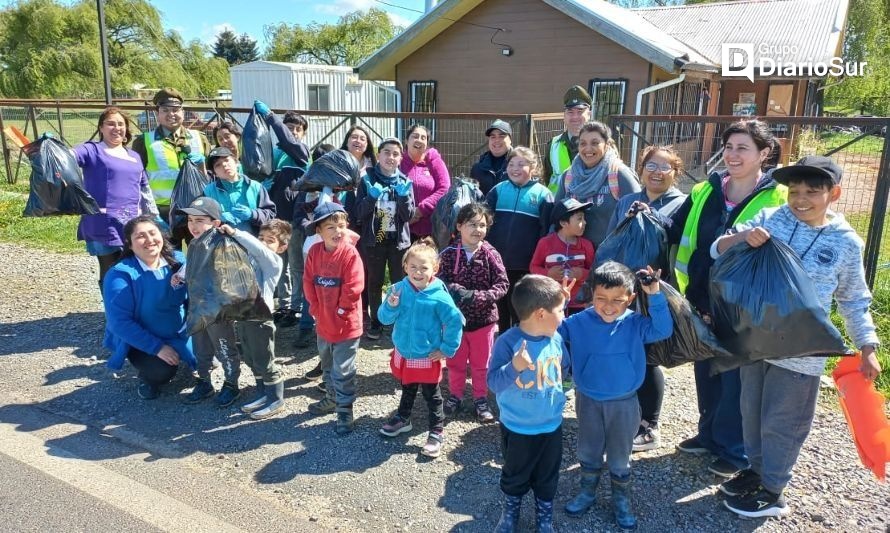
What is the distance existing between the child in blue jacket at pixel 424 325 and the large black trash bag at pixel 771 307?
144cm

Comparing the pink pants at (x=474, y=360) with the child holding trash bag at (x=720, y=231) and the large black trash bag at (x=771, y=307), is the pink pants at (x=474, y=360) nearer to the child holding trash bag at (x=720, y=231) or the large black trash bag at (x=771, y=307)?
the child holding trash bag at (x=720, y=231)

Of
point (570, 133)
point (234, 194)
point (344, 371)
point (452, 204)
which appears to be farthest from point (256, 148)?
point (570, 133)

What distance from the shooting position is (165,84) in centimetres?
3141

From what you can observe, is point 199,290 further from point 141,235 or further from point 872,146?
point 872,146

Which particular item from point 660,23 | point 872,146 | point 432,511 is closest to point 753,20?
point 660,23

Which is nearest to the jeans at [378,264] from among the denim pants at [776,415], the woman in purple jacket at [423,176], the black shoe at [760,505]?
the woman in purple jacket at [423,176]

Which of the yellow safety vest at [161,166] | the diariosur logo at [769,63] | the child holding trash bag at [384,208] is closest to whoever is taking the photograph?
the child holding trash bag at [384,208]

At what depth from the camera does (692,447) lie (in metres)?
3.47

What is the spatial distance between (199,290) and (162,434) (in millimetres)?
924

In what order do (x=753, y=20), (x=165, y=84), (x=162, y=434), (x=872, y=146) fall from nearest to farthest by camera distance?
(x=162, y=434)
(x=872, y=146)
(x=753, y=20)
(x=165, y=84)

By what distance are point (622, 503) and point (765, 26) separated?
17.7 m

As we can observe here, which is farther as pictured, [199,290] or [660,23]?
[660,23]

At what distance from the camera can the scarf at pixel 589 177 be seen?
152 inches

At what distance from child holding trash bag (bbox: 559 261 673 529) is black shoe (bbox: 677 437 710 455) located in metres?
0.74
